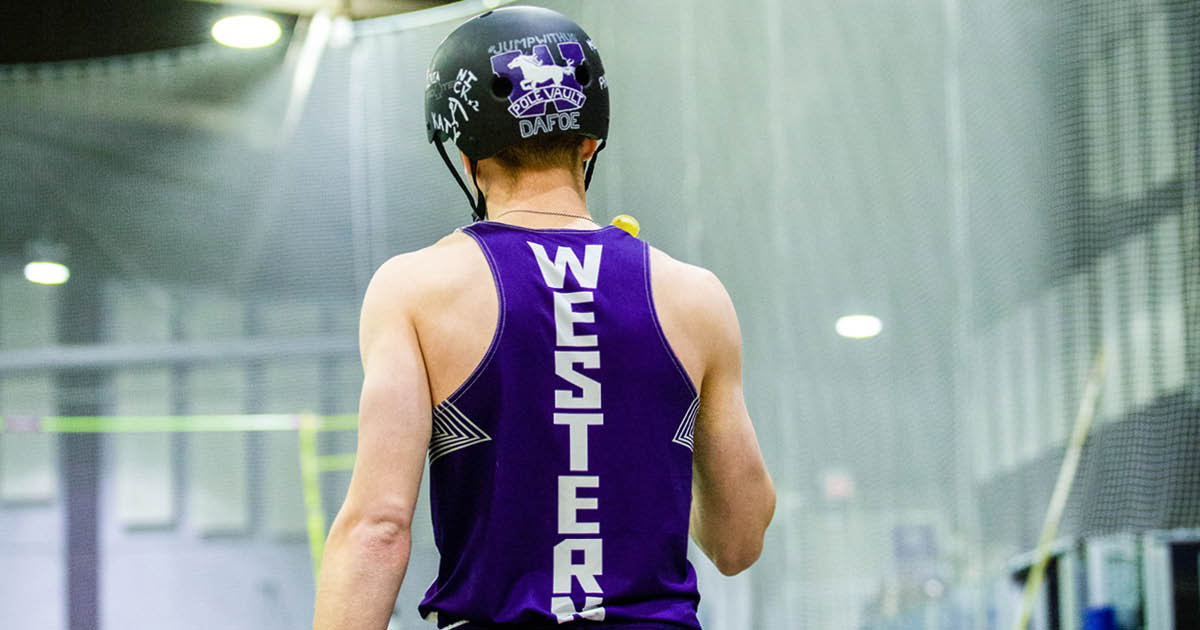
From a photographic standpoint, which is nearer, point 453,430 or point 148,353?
point 453,430

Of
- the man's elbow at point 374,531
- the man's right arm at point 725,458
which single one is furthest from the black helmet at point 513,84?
the man's elbow at point 374,531

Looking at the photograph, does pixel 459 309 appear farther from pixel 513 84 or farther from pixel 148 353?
pixel 148 353

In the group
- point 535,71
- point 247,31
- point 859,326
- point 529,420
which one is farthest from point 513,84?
point 247,31

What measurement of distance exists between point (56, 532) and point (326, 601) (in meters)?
6.73

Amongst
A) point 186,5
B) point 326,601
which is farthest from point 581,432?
point 186,5

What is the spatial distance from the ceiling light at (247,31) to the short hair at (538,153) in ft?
20.6

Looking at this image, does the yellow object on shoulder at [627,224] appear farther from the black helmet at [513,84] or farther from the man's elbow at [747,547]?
the man's elbow at [747,547]

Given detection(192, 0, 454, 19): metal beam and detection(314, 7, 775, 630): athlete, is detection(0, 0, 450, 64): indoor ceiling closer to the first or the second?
detection(192, 0, 454, 19): metal beam

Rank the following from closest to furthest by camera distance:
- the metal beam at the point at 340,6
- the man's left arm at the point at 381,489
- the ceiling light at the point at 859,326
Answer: the man's left arm at the point at 381,489, the ceiling light at the point at 859,326, the metal beam at the point at 340,6

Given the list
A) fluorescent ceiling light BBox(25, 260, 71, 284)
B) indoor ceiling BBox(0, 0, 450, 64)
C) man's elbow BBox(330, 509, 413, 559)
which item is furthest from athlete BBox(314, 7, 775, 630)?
fluorescent ceiling light BBox(25, 260, 71, 284)

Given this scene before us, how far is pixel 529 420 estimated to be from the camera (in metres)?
1.15

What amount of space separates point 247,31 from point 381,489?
6.68 meters

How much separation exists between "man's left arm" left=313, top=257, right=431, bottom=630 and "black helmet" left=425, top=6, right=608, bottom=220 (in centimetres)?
23

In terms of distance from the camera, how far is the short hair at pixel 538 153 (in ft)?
4.22
